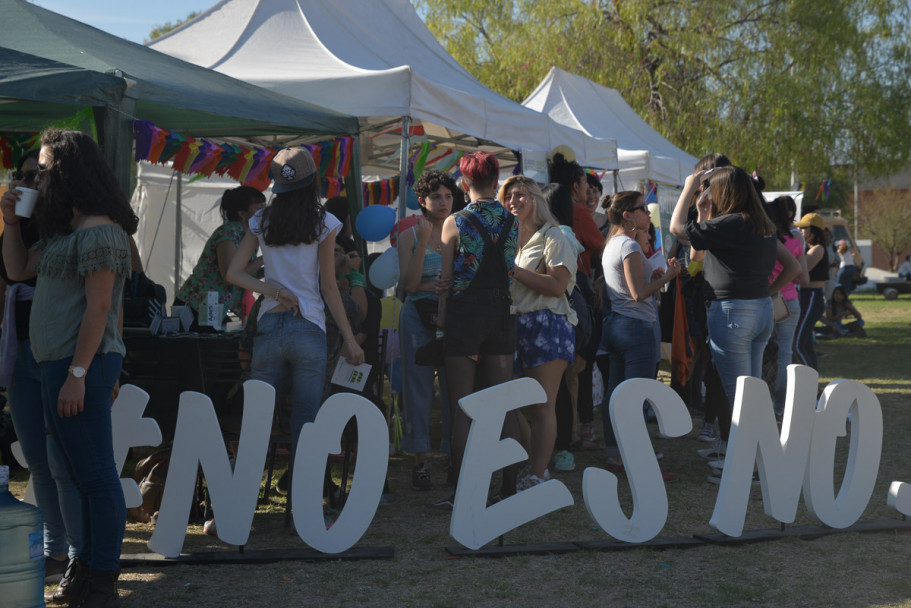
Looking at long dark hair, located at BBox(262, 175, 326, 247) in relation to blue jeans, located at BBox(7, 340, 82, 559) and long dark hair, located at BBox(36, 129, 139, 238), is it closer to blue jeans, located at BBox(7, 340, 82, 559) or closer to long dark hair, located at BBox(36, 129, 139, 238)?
long dark hair, located at BBox(36, 129, 139, 238)

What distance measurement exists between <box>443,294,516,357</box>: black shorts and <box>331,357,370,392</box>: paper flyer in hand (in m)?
0.41

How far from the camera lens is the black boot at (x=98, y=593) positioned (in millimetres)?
3076

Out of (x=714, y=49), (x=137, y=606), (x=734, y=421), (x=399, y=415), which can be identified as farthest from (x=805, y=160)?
(x=137, y=606)

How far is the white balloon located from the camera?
5.29m

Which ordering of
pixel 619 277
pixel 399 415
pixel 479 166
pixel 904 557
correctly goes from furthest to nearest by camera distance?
1. pixel 399 415
2. pixel 619 277
3. pixel 479 166
4. pixel 904 557

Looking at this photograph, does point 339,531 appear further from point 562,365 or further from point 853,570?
point 853,570

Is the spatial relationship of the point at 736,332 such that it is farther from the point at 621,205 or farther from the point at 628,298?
the point at 621,205

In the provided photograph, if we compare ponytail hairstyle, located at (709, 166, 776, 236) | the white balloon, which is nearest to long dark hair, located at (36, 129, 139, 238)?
the white balloon

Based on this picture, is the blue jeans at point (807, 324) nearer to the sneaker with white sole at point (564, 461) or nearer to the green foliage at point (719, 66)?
the sneaker with white sole at point (564, 461)

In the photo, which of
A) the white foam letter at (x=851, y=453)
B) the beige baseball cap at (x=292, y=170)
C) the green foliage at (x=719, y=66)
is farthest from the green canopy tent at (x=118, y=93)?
the green foliage at (x=719, y=66)

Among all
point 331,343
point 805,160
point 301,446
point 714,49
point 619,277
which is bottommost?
point 301,446

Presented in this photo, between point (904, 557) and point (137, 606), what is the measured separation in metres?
3.15

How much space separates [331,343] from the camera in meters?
4.35

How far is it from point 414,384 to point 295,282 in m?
1.45
